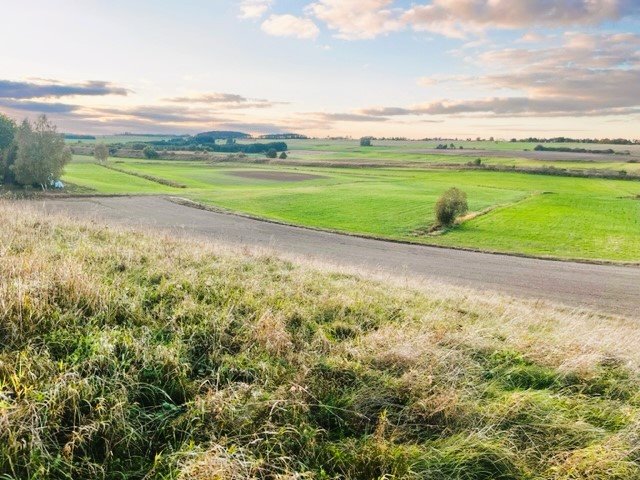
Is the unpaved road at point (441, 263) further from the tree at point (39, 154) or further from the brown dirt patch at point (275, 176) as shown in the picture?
the brown dirt patch at point (275, 176)

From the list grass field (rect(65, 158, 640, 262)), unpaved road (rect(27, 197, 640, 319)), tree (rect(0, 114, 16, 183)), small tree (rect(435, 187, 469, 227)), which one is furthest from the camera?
tree (rect(0, 114, 16, 183))

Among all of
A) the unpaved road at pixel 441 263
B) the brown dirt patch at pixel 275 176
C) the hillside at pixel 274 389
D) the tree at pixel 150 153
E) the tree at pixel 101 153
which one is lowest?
the unpaved road at pixel 441 263

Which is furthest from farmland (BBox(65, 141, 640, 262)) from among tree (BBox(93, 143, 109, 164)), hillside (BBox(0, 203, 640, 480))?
hillside (BBox(0, 203, 640, 480))

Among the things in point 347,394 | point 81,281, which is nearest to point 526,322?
point 347,394

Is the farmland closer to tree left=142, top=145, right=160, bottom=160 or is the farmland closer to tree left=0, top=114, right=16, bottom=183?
tree left=0, top=114, right=16, bottom=183

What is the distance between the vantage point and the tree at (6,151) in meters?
56.2

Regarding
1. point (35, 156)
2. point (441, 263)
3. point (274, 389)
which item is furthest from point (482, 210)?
point (35, 156)

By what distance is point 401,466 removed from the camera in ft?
12.5

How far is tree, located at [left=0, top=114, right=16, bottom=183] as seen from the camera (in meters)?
56.2

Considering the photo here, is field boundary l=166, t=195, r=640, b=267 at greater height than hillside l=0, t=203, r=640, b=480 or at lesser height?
lesser

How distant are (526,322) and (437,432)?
6.12 metres

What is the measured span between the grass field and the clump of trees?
22.3 feet

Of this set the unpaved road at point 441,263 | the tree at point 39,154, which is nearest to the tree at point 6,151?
the tree at point 39,154

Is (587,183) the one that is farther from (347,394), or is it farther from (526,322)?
(347,394)
